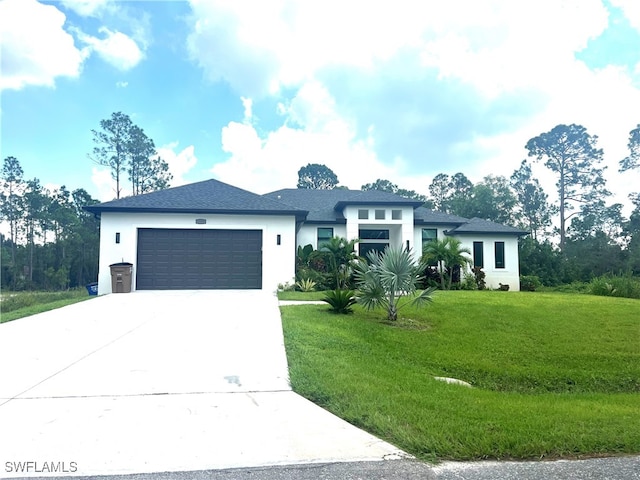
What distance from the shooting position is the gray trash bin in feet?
45.2

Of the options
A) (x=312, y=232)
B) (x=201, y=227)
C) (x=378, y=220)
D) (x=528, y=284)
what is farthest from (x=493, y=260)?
(x=201, y=227)

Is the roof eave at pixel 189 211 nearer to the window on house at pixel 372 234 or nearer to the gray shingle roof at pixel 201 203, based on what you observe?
the gray shingle roof at pixel 201 203

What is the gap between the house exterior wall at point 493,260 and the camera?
2038cm

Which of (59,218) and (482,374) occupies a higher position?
(59,218)

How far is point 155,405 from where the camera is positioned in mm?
4145

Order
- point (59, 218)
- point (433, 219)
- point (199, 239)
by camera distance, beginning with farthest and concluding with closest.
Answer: point (59, 218), point (433, 219), point (199, 239)

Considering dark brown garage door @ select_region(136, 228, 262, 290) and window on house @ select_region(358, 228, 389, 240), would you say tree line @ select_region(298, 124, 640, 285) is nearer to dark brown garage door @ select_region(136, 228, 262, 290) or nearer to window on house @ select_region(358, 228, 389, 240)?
window on house @ select_region(358, 228, 389, 240)

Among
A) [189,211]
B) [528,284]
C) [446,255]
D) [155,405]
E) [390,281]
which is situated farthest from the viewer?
[528,284]

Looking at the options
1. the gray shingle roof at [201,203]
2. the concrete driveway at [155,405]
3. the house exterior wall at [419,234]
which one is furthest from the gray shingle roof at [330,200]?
the concrete driveway at [155,405]

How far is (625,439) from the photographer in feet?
11.1

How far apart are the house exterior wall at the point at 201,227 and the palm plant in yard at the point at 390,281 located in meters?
6.52

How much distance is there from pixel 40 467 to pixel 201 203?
13.0 metres

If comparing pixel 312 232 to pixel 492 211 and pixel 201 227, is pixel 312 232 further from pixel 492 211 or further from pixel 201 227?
pixel 492 211

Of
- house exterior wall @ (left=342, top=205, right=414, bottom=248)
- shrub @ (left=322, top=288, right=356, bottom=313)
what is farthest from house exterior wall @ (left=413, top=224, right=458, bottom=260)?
shrub @ (left=322, top=288, right=356, bottom=313)
